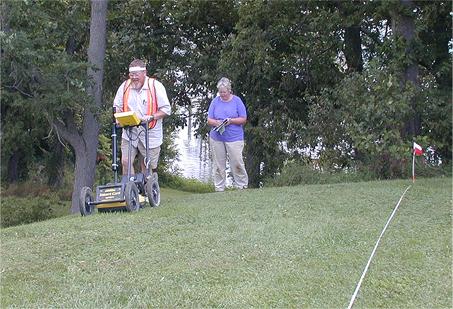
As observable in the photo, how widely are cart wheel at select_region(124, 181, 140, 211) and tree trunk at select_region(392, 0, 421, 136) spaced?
17.7 ft

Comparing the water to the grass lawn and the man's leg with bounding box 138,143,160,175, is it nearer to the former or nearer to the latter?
the man's leg with bounding box 138,143,160,175

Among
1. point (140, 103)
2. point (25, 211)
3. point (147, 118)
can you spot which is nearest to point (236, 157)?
point (140, 103)

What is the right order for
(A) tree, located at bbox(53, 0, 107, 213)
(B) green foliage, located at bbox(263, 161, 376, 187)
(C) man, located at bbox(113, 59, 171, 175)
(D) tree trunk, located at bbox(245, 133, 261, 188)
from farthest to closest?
1. (D) tree trunk, located at bbox(245, 133, 261, 188)
2. (A) tree, located at bbox(53, 0, 107, 213)
3. (B) green foliage, located at bbox(263, 161, 376, 187)
4. (C) man, located at bbox(113, 59, 171, 175)

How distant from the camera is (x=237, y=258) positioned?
4.45 metres

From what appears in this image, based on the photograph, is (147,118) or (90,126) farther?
(90,126)

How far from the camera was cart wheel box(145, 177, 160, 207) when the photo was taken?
22.3 feet

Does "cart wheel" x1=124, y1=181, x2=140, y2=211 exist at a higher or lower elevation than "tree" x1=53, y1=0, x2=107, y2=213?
lower

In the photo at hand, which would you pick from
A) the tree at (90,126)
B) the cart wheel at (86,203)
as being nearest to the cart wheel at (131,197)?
the cart wheel at (86,203)

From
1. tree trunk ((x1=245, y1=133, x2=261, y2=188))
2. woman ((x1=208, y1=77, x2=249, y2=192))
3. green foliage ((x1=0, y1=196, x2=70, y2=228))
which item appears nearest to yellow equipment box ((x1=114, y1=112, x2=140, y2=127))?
woman ((x1=208, y1=77, x2=249, y2=192))

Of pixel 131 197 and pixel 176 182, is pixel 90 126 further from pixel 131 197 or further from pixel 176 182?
pixel 176 182

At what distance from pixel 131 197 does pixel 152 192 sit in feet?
1.70

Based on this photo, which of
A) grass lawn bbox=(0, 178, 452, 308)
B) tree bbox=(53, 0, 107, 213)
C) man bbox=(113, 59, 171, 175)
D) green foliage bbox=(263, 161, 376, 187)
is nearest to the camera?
grass lawn bbox=(0, 178, 452, 308)

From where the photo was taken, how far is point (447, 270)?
4164mm

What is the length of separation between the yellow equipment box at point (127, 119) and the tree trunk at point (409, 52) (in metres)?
5.22
